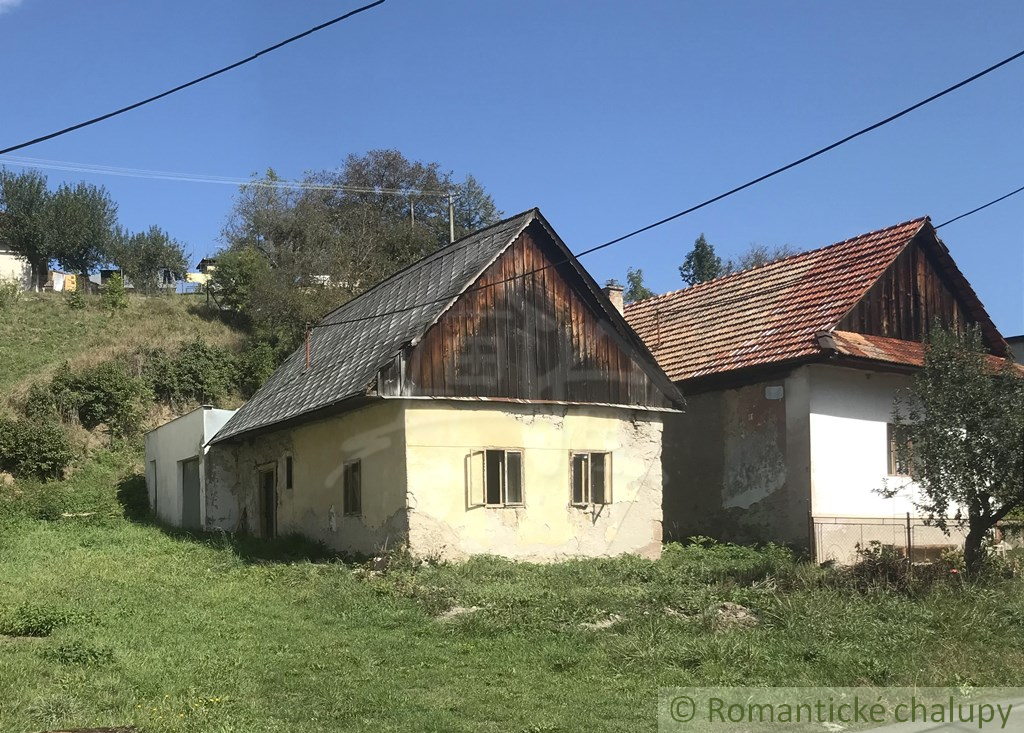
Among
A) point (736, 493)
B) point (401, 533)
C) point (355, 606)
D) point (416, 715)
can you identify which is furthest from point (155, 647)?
point (736, 493)

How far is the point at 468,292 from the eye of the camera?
16891mm

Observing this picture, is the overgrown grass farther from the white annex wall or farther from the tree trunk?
the white annex wall

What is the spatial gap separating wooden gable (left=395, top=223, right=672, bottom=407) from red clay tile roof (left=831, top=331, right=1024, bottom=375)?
3.39 metres

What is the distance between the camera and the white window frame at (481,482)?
1617 centimetres

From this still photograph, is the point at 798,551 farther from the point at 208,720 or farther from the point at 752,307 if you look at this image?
the point at 208,720

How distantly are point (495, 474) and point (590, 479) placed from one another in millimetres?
1866

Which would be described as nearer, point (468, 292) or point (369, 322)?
point (468, 292)

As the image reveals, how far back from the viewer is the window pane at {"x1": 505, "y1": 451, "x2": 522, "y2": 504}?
16594mm

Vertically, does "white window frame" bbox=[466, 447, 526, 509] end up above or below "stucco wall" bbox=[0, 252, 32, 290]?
below

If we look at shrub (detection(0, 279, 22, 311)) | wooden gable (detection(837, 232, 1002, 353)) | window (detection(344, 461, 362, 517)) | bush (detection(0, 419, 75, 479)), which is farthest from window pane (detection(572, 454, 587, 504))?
shrub (detection(0, 279, 22, 311))

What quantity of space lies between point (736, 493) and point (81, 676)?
13649 mm

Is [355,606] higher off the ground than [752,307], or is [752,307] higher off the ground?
[752,307]

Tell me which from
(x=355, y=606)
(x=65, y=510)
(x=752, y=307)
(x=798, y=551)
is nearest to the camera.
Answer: (x=355, y=606)

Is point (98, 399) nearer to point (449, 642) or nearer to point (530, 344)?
point (530, 344)
